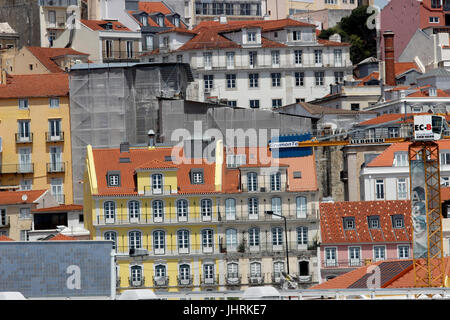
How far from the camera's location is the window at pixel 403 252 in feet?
265

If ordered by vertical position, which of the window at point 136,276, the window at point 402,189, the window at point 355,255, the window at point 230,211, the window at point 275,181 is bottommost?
the window at point 136,276

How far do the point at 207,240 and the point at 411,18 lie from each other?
67.7m

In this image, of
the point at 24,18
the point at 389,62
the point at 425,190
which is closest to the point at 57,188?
the point at 425,190

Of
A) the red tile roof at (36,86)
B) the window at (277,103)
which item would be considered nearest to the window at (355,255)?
the red tile roof at (36,86)

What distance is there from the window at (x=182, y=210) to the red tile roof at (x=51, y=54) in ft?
128

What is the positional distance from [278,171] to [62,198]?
17.2 meters

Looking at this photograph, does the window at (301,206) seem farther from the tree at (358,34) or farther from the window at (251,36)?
the tree at (358,34)

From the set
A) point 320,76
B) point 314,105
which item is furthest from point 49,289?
point 320,76

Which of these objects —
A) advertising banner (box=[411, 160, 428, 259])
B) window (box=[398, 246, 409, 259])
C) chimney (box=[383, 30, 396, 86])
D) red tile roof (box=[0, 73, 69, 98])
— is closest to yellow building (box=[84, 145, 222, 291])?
window (box=[398, 246, 409, 259])

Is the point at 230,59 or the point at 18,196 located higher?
the point at 230,59

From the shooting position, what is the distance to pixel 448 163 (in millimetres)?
92375

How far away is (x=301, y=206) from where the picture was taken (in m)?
81.1

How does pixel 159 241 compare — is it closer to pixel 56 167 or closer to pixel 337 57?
pixel 56 167
